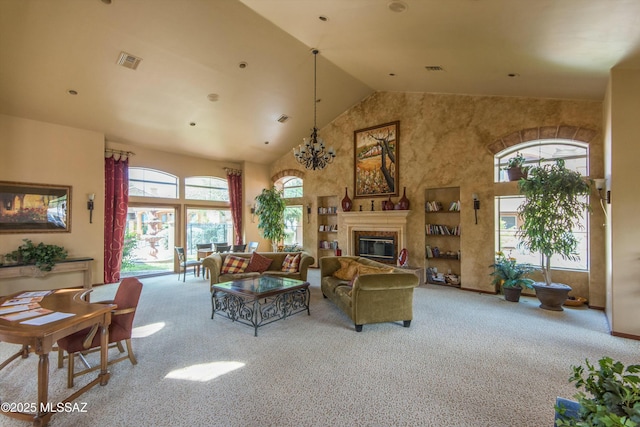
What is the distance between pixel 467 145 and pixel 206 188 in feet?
23.3

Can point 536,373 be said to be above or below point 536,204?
below

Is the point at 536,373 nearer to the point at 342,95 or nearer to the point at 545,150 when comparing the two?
the point at 545,150

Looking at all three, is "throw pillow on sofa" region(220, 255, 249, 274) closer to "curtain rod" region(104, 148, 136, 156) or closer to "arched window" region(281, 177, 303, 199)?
"curtain rod" region(104, 148, 136, 156)

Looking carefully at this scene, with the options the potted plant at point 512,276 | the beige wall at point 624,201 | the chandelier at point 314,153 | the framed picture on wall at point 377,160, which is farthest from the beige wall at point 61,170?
the beige wall at point 624,201

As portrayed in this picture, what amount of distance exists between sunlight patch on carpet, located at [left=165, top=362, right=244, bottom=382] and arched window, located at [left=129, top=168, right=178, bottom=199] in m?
5.93

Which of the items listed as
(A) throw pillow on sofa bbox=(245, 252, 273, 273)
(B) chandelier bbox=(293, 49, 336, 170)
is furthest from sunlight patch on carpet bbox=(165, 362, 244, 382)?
(B) chandelier bbox=(293, 49, 336, 170)

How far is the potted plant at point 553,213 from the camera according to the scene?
4832mm

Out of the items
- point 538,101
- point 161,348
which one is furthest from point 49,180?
point 538,101

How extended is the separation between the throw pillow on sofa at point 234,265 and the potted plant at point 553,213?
5268 millimetres

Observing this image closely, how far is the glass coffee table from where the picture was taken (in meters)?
4.20

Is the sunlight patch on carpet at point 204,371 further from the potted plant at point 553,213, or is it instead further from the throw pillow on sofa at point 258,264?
the potted plant at point 553,213

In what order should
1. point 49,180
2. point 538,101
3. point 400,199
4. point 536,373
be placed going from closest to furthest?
1. point 536,373
2. point 538,101
3. point 49,180
4. point 400,199

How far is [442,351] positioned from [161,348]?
3.29 metres

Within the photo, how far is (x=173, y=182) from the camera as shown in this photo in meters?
8.21
